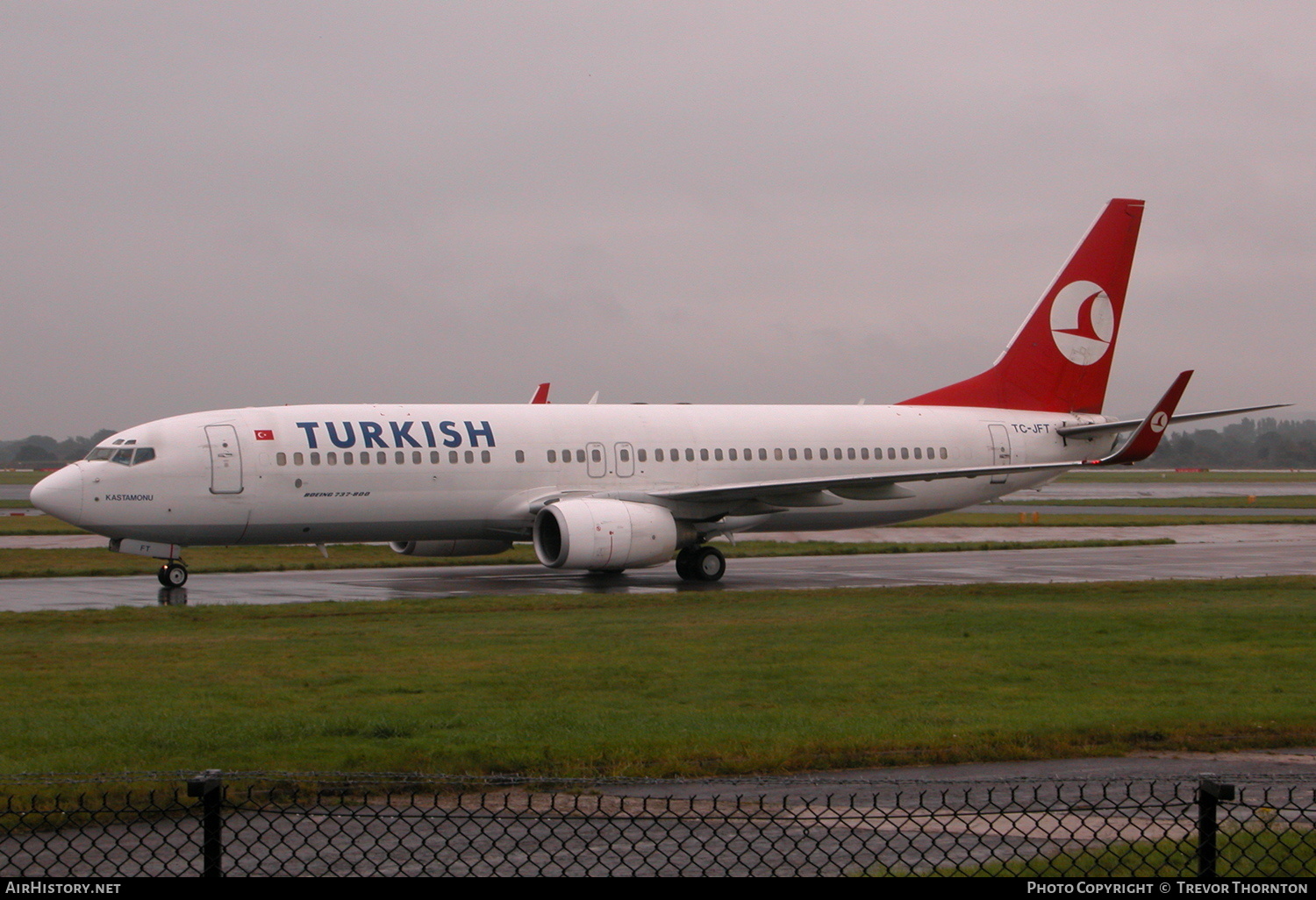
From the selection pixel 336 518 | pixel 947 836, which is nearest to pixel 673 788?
pixel 947 836

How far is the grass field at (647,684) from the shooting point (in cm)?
1096

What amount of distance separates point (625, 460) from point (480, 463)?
3481mm

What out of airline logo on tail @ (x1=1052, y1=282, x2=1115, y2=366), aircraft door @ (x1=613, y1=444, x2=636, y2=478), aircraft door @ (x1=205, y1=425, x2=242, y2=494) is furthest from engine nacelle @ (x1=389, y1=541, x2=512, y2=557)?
airline logo on tail @ (x1=1052, y1=282, x2=1115, y2=366)

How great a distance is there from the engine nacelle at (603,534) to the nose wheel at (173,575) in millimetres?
6875

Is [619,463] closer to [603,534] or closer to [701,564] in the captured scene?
[701,564]

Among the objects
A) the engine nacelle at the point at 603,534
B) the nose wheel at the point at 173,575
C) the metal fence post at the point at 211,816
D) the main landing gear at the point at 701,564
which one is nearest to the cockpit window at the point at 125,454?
the nose wheel at the point at 173,575

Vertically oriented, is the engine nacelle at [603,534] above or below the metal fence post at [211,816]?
below

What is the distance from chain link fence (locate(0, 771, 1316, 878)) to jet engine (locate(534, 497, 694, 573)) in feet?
56.3

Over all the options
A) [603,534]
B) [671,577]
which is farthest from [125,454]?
[671,577]

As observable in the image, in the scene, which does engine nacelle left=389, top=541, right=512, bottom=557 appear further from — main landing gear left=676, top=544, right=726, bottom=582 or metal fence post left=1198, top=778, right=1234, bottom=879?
metal fence post left=1198, top=778, right=1234, bottom=879

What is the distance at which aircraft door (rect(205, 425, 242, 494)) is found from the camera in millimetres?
26172

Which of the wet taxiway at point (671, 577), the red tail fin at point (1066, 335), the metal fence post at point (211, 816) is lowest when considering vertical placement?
the wet taxiway at point (671, 577)

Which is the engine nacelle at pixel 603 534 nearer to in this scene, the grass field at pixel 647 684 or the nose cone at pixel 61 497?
the grass field at pixel 647 684

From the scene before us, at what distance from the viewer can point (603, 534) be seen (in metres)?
27.2
